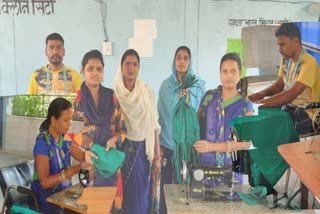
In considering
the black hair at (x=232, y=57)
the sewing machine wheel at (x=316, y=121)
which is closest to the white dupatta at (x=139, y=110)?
the black hair at (x=232, y=57)

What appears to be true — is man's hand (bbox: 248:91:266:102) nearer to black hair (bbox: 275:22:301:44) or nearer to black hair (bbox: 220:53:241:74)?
black hair (bbox: 220:53:241:74)

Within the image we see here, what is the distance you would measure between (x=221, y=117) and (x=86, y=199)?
3.40 ft

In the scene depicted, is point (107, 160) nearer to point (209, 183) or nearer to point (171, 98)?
point (171, 98)

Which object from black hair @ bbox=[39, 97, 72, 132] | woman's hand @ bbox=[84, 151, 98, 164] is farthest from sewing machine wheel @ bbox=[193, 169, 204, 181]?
black hair @ bbox=[39, 97, 72, 132]

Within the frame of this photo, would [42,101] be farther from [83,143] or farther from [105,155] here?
[105,155]

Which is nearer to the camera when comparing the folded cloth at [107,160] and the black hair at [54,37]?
the black hair at [54,37]

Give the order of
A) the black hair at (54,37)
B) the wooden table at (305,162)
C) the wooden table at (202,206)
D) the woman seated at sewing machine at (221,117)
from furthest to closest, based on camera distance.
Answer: the woman seated at sewing machine at (221,117), the black hair at (54,37), the wooden table at (202,206), the wooden table at (305,162)

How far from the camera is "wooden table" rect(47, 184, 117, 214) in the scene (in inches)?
93.6

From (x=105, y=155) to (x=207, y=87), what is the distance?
2.65 feet

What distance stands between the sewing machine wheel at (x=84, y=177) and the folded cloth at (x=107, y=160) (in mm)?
77

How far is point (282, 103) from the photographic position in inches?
95.9

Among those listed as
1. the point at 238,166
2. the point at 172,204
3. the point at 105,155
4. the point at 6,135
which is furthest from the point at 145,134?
the point at 6,135

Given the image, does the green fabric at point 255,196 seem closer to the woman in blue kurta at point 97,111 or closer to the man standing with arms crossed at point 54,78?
the woman in blue kurta at point 97,111

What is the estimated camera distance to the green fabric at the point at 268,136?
2441 mm
